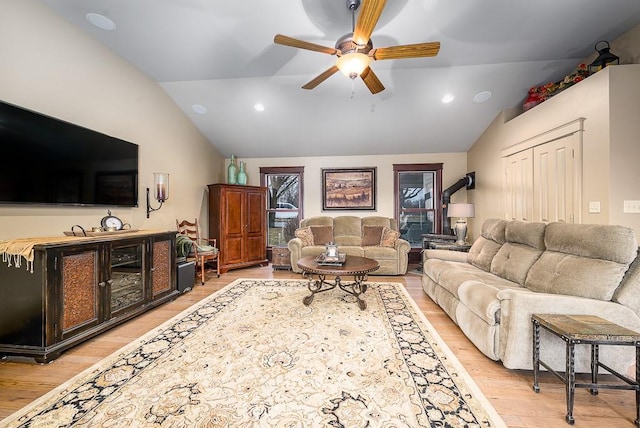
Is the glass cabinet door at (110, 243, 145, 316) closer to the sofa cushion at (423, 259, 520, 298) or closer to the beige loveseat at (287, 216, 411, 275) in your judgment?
the beige loveseat at (287, 216, 411, 275)

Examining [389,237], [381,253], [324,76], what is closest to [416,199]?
[389,237]

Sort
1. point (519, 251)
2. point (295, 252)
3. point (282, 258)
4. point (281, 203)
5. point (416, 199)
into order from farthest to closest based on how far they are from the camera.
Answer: point (281, 203), point (416, 199), point (282, 258), point (295, 252), point (519, 251)

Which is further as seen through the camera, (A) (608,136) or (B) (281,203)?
(B) (281,203)

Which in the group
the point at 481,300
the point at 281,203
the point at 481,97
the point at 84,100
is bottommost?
the point at 481,300

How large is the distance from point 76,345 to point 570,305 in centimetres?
383

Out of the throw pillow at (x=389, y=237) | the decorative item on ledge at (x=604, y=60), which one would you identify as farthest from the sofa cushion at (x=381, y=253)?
the decorative item on ledge at (x=604, y=60)

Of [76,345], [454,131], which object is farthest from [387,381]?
[454,131]

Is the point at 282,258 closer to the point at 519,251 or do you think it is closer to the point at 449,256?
the point at 449,256

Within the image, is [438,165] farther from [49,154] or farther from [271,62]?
[49,154]

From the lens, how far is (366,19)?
1.92 metres

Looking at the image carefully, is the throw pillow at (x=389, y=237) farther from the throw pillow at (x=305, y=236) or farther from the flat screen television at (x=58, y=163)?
the flat screen television at (x=58, y=163)

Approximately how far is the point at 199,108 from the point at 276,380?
451 cm

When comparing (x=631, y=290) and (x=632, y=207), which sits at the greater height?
(x=632, y=207)

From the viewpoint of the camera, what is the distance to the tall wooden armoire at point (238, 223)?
16.5 feet
